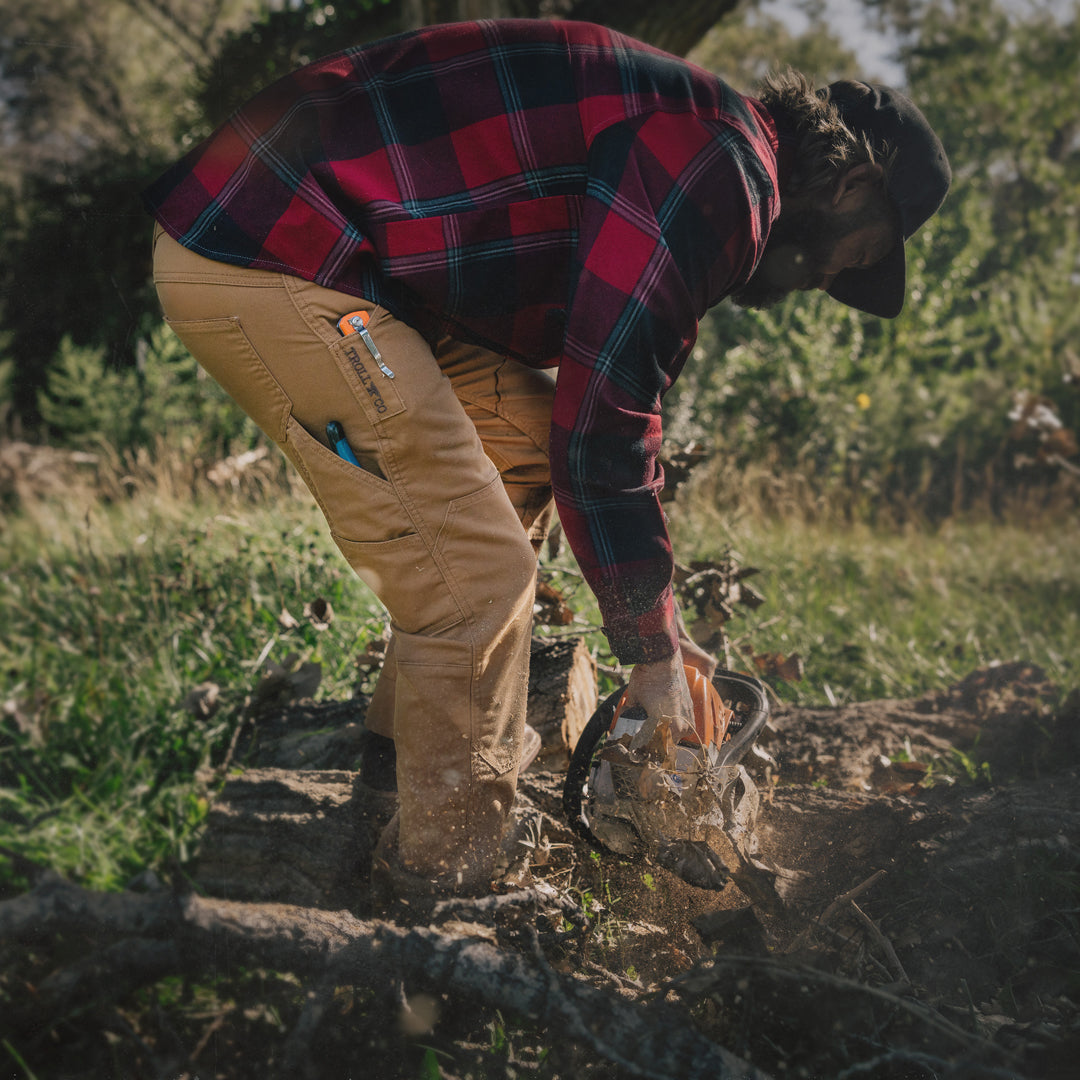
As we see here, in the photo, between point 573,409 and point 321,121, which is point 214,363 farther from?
point 573,409

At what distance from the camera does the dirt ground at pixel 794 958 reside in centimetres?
132

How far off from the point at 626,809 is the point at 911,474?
587 centimetres

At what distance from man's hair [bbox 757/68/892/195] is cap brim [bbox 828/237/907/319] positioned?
260mm

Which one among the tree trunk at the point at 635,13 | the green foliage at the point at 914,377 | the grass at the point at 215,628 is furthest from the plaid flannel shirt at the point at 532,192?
the tree trunk at the point at 635,13

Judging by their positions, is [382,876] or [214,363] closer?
[214,363]

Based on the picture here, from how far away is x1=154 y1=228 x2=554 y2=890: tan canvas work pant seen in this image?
1476 mm

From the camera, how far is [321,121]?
1454 mm

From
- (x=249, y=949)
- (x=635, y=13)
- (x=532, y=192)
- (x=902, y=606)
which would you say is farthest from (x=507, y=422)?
(x=635, y=13)

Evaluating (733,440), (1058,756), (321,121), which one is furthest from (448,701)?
(733,440)

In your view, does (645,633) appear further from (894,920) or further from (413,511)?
(894,920)

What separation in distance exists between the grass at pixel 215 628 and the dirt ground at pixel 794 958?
1.51ft

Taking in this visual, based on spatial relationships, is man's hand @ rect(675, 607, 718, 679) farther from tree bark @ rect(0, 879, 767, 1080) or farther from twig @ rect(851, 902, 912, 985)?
tree bark @ rect(0, 879, 767, 1080)

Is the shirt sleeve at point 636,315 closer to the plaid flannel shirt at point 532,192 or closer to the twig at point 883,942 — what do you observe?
the plaid flannel shirt at point 532,192

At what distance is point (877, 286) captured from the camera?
1950mm
